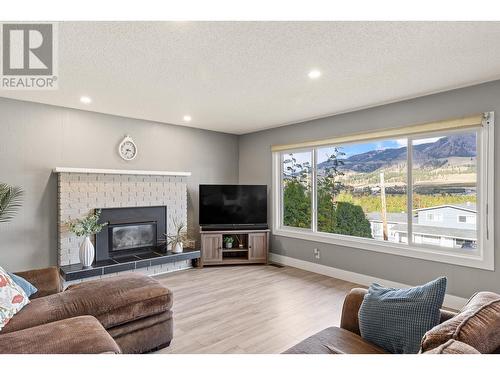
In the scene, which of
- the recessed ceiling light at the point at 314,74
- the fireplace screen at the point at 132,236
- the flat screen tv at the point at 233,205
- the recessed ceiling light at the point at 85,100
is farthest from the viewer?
the flat screen tv at the point at 233,205

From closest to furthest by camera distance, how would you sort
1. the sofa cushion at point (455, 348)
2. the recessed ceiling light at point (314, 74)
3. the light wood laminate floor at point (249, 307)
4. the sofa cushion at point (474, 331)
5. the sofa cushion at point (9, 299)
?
the sofa cushion at point (455, 348) → the sofa cushion at point (474, 331) → the sofa cushion at point (9, 299) → the light wood laminate floor at point (249, 307) → the recessed ceiling light at point (314, 74)

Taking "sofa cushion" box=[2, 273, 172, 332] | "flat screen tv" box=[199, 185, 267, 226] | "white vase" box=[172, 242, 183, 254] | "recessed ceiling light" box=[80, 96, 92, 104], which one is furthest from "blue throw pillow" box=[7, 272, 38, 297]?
"flat screen tv" box=[199, 185, 267, 226]

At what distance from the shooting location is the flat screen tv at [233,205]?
4.84 metres

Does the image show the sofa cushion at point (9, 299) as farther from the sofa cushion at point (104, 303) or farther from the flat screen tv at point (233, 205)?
the flat screen tv at point (233, 205)

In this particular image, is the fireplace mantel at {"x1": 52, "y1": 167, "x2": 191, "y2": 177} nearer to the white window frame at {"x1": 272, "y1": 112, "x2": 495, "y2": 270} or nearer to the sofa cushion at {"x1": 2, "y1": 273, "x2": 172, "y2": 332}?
the sofa cushion at {"x1": 2, "y1": 273, "x2": 172, "y2": 332}

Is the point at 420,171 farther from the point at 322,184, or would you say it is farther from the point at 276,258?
the point at 276,258

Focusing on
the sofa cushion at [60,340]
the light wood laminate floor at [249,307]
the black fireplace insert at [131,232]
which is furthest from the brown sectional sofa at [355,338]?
the black fireplace insert at [131,232]

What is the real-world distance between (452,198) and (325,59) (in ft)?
7.31

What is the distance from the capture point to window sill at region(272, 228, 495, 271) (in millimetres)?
2915

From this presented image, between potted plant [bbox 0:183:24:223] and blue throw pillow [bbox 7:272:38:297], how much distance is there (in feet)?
Answer: 4.64

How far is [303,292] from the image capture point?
139 inches

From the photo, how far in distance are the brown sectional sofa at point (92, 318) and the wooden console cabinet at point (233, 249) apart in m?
2.23
